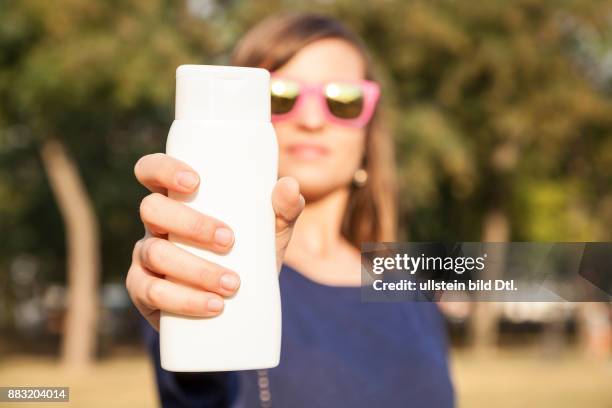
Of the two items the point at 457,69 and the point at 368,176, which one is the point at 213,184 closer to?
the point at 368,176

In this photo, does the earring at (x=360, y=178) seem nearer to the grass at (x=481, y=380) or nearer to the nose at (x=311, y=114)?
the nose at (x=311, y=114)

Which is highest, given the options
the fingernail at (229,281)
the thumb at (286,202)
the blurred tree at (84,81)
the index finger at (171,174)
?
the blurred tree at (84,81)

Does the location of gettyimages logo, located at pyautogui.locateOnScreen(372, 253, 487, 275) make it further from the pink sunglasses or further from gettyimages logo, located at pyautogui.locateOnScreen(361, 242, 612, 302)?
the pink sunglasses

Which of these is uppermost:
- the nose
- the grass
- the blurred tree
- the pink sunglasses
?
the blurred tree

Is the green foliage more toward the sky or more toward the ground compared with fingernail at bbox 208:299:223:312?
more toward the sky

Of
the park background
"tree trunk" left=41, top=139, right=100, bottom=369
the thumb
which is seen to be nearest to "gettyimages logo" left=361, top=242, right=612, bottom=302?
the thumb

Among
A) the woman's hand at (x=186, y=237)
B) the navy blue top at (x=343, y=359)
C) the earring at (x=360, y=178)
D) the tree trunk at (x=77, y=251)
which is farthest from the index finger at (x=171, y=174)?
the tree trunk at (x=77, y=251)

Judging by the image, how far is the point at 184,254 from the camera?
1.18m

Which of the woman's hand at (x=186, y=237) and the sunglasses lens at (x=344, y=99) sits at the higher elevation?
the sunglasses lens at (x=344, y=99)

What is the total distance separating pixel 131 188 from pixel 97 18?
20.8ft

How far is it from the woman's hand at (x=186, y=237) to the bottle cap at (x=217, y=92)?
0.27 ft

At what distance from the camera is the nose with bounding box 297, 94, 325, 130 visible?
2242 mm

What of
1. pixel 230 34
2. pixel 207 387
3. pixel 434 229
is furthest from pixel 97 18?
pixel 207 387

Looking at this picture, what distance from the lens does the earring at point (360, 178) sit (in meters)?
2.74
